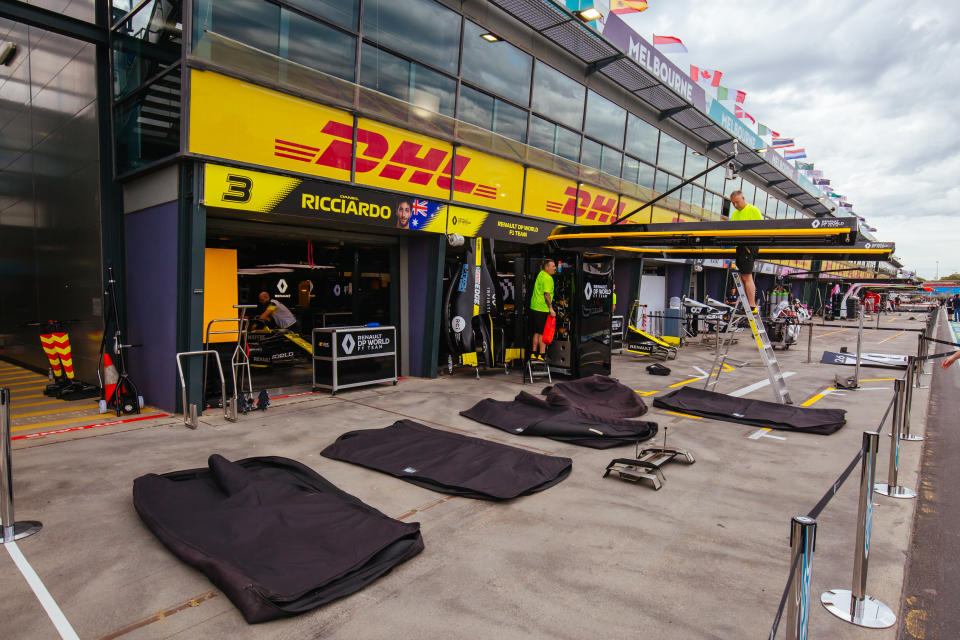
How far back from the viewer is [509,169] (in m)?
11.3

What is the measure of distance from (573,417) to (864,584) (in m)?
3.83

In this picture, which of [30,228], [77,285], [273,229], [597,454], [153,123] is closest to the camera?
[597,454]

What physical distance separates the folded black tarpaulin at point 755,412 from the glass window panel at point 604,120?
8210 millimetres

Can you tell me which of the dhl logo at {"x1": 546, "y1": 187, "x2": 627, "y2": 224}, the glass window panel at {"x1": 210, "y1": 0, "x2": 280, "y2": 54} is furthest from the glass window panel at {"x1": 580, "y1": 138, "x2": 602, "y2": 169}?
the glass window panel at {"x1": 210, "y1": 0, "x2": 280, "y2": 54}

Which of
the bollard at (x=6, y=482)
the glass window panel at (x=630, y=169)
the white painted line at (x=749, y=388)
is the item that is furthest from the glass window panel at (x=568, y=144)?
the bollard at (x=6, y=482)

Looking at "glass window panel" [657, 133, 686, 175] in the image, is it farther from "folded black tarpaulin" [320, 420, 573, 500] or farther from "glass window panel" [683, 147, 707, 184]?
"folded black tarpaulin" [320, 420, 573, 500]

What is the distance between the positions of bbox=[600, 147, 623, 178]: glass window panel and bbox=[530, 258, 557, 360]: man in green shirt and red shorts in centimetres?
605

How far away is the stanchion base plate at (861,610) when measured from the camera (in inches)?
108

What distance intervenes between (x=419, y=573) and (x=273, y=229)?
262 inches

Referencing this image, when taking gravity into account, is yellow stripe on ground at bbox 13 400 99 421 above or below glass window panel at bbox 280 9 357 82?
below

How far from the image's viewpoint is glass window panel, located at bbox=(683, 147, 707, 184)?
1845cm

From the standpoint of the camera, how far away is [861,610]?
111 inches

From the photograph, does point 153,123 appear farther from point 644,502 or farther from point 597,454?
point 644,502

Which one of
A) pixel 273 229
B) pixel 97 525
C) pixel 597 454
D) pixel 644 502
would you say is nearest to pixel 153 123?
pixel 273 229
